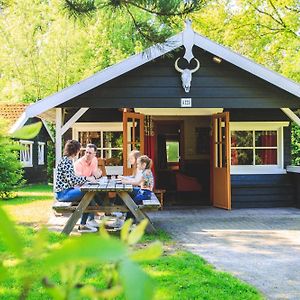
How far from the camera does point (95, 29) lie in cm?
3008

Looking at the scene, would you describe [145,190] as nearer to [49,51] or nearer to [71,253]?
[71,253]

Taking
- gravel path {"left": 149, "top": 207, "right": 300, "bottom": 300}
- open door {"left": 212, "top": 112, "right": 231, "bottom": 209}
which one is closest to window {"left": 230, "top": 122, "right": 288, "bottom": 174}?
open door {"left": 212, "top": 112, "right": 231, "bottom": 209}

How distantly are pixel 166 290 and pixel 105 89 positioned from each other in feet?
21.8

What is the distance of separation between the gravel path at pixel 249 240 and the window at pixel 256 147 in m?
1.24

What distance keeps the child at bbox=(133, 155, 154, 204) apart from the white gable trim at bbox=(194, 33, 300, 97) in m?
3.18

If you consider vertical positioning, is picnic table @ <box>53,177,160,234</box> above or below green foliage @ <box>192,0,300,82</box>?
below

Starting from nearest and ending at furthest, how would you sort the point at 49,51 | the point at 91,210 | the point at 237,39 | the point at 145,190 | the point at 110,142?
the point at 91,210
the point at 145,190
the point at 110,142
the point at 237,39
the point at 49,51

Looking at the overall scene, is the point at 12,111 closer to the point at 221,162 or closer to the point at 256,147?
the point at 256,147

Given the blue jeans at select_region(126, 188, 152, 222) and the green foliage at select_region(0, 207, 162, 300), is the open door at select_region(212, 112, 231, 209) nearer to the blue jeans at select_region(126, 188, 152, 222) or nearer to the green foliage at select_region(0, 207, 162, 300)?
the blue jeans at select_region(126, 188, 152, 222)

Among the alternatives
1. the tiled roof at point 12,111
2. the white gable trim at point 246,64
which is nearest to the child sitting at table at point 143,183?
the white gable trim at point 246,64

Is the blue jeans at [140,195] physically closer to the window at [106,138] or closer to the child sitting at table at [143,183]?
the child sitting at table at [143,183]

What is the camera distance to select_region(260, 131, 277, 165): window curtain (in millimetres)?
13007

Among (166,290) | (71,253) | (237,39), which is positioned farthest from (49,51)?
(71,253)

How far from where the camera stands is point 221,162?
1209 cm
